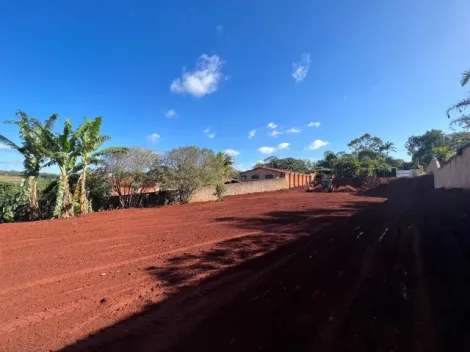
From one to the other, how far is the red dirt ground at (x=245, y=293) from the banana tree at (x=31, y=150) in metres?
8.28

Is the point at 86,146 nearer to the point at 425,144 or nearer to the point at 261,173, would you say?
the point at 261,173

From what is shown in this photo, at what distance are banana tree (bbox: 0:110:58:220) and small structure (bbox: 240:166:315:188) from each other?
34013 millimetres

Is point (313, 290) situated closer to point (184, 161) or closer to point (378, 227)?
point (378, 227)

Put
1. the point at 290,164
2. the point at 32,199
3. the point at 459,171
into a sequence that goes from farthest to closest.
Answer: the point at 290,164 → the point at 32,199 → the point at 459,171

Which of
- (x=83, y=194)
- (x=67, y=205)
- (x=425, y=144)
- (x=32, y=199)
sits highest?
(x=425, y=144)

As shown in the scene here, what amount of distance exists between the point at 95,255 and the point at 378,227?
27.0 feet

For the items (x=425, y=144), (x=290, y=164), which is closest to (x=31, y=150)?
(x=290, y=164)

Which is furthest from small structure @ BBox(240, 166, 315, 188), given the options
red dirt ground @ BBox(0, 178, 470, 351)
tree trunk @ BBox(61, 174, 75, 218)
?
red dirt ground @ BBox(0, 178, 470, 351)

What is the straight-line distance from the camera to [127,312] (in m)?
3.86

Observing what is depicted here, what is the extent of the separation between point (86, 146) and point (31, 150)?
256 centimetres

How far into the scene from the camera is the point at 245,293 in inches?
166

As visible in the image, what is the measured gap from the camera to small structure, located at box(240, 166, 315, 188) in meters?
45.7

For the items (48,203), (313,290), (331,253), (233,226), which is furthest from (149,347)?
(48,203)

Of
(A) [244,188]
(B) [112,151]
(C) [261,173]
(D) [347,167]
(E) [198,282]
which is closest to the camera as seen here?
(E) [198,282]
